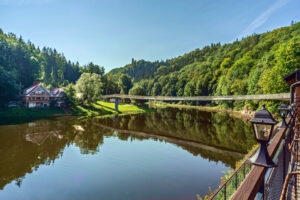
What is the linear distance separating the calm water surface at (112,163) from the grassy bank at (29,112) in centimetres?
1541

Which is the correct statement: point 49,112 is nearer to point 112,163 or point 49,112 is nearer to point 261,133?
point 112,163

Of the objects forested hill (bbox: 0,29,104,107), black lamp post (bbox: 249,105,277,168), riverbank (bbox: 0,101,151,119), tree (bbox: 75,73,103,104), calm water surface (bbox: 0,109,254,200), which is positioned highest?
forested hill (bbox: 0,29,104,107)

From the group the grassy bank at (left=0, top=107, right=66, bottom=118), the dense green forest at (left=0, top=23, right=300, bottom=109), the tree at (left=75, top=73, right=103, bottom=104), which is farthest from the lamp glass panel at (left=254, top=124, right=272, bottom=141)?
the tree at (left=75, top=73, right=103, bottom=104)

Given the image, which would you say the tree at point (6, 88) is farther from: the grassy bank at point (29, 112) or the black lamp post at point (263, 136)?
the black lamp post at point (263, 136)

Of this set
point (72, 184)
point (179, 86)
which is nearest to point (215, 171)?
point (72, 184)

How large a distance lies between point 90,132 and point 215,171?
2088 cm

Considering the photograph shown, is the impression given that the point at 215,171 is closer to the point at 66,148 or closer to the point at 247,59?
the point at 66,148

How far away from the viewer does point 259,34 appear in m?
102

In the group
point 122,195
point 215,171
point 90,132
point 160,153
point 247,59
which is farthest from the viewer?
point 247,59

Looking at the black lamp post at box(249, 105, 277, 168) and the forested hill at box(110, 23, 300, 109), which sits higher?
the forested hill at box(110, 23, 300, 109)

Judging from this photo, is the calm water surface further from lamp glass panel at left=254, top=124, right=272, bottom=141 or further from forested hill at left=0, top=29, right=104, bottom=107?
forested hill at left=0, top=29, right=104, bottom=107

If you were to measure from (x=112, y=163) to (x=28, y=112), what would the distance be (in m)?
35.8

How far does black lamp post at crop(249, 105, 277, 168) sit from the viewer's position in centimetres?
212

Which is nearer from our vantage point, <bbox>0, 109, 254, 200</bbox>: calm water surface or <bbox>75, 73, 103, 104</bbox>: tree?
<bbox>0, 109, 254, 200</bbox>: calm water surface
